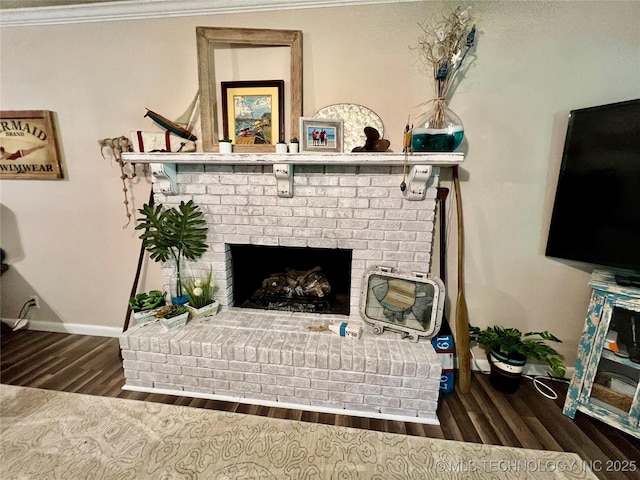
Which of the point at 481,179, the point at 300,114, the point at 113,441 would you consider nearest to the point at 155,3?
the point at 300,114

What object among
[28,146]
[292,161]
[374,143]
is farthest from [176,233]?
[28,146]

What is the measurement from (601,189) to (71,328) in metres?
3.88

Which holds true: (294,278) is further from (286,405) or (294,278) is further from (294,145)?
(294,145)

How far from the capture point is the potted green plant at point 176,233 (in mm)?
1683

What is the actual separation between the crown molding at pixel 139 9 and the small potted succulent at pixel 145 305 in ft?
6.14

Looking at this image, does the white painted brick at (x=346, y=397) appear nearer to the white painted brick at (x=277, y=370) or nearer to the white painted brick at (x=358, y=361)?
the white painted brick at (x=358, y=361)

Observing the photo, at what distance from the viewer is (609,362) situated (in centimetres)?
144

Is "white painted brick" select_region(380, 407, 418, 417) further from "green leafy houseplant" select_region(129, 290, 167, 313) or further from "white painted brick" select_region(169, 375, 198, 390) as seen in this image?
"green leafy houseplant" select_region(129, 290, 167, 313)

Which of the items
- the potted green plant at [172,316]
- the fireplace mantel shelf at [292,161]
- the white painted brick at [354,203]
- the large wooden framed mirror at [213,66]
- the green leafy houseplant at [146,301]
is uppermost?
the large wooden framed mirror at [213,66]

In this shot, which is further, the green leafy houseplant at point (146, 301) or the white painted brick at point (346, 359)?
the green leafy houseplant at point (146, 301)

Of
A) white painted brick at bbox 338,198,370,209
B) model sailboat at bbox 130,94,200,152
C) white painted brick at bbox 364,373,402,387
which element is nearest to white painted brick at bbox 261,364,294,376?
white painted brick at bbox 364,373,402,387

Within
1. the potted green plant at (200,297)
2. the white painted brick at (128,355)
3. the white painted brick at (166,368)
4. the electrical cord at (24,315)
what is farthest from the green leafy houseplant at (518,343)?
the electrical cord at (24,315)

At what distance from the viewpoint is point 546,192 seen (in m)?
1.66

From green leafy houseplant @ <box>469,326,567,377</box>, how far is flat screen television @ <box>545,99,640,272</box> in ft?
1.81
